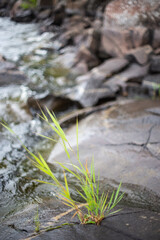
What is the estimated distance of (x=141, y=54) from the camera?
18.2 feet

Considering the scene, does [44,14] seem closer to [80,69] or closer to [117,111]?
[80,69]

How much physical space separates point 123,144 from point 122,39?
432 cm

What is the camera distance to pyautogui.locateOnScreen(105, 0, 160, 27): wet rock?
14.4 feet

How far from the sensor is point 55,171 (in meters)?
2.67

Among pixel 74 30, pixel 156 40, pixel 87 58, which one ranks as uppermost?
pixel 74 30

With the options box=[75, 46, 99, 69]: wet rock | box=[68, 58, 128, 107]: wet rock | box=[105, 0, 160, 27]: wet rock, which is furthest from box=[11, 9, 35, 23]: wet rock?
box=[68, 58, 128, 107]: wet rock

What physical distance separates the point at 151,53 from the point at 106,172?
4.10 meters

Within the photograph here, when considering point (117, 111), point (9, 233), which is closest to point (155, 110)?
point (117, 111)

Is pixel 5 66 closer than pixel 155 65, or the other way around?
pixel 155 65

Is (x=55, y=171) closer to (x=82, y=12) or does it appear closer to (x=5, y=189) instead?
(x=5, y=189)

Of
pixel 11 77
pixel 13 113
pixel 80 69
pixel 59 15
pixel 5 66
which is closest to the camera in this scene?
pixel 13 113

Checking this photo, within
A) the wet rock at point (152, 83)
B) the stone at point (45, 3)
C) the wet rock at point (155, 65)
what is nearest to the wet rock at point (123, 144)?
the wet rock at point (152, 83)

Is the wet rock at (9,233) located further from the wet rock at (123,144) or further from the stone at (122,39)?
the stone at (122,39)

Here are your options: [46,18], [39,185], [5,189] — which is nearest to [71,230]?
[39,185]
